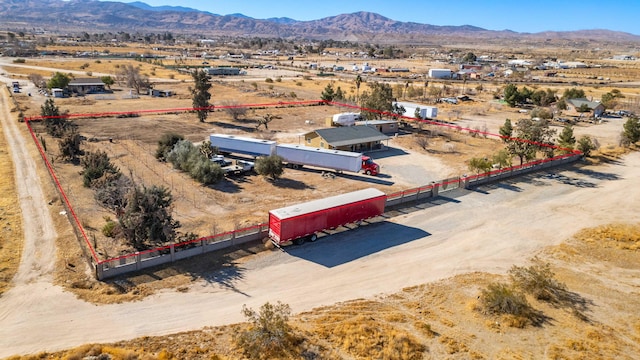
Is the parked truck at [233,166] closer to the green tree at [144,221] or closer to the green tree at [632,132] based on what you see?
the green tree at [144,221]

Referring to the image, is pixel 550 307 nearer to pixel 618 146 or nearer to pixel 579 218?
pixel 579 218

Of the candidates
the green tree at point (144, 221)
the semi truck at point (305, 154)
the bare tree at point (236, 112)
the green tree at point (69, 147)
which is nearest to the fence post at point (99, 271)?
the green tree at point (144, 221)

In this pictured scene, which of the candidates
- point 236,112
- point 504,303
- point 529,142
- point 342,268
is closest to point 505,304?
point 504,303

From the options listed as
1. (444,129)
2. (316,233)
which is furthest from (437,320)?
(444,129)

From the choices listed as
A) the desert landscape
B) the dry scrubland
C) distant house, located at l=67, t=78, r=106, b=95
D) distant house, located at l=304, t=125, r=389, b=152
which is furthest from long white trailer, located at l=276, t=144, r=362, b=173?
distant house, located at l=67, t=78, r=106, b=95

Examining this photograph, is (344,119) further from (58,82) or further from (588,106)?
(58,82)

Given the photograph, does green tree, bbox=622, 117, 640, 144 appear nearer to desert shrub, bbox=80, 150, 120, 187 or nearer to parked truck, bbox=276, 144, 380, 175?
parked truck, bbox=276, 144, 380, 175
